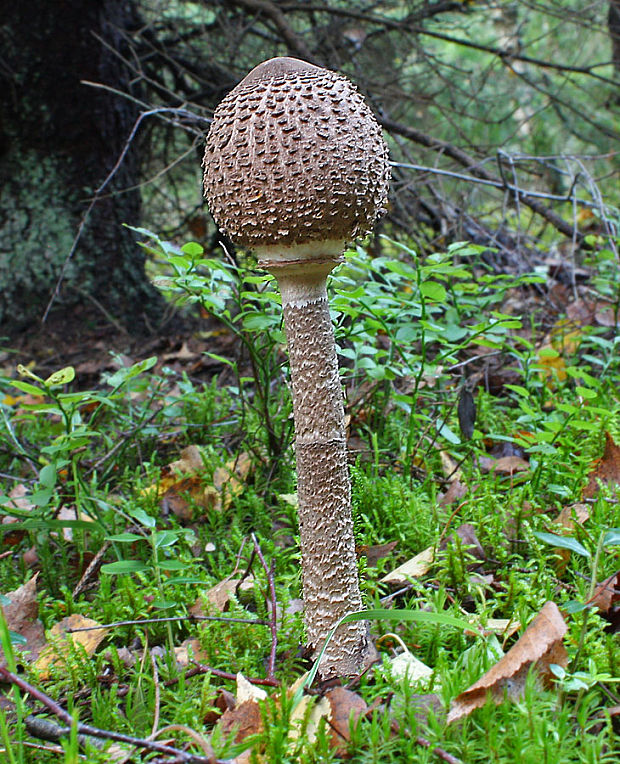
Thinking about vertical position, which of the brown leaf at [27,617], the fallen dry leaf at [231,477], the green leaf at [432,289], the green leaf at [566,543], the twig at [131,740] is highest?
the green leaf at [432,289]

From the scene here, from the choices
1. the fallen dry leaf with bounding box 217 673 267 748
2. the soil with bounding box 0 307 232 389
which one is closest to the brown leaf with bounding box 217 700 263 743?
the fallen dry leaf with bounding box 217 673 267 748

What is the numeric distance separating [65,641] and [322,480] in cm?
92

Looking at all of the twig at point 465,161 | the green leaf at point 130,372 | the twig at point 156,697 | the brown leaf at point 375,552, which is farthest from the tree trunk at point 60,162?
the twig at point 156,697

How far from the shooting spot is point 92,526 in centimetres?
208

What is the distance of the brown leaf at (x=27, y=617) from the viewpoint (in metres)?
2.07

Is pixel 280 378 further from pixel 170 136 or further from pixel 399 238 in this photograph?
pixel 170 136

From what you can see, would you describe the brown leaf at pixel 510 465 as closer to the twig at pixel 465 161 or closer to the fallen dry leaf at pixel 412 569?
the fallen dry leaf at pixel 412 569

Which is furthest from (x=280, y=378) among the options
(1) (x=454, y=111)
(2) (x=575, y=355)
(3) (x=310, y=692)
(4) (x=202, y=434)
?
(1) (x=454, y=111)

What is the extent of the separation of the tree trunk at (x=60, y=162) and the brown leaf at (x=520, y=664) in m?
3.83

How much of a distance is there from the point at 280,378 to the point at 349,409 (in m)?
0.70

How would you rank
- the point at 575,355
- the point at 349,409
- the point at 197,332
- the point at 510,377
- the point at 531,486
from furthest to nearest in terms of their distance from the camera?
the point at 197,332, the point at 510,377, the point at 575,355, the point at 349,409, the point at 531,486

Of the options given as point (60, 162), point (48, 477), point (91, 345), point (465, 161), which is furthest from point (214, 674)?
point (60, 162)

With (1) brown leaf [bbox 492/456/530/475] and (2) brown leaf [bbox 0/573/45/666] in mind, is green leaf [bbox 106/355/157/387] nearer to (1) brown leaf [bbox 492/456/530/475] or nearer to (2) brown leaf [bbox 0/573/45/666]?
(2) brown leaf [bbox 0/573/45/666]

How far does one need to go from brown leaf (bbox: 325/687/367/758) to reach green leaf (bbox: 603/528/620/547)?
2.39 feet
